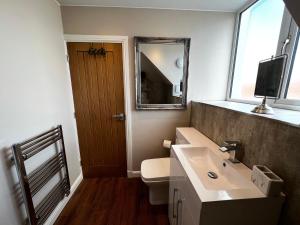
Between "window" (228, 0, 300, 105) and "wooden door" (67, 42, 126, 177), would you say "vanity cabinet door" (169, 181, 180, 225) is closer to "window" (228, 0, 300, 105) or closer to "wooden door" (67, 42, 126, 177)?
"wooden door" (67, 42, 126, 177)

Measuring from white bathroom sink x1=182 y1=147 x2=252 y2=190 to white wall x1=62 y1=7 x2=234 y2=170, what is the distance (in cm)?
83

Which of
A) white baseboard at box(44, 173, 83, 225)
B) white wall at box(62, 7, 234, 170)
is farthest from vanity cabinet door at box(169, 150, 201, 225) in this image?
white baseboard at box(44, 173, 83, 225)

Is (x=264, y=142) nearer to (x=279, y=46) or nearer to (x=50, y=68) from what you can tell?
(x=279, y=46)

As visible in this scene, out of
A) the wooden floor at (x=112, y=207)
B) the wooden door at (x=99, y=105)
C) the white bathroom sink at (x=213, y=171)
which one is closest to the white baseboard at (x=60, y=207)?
the wooden floor at (x=112, y=207)

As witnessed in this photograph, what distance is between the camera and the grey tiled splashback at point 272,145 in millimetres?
714

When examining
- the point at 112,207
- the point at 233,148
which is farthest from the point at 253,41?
the point at 112,207

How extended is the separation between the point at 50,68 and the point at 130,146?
1.39m

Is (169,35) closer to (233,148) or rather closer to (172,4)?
(172,4)

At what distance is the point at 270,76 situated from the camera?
3.18 feet

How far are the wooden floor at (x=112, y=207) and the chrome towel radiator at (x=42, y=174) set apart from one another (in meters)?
0.22

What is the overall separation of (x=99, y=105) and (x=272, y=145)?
6.18 ft

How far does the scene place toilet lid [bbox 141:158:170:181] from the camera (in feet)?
5.18

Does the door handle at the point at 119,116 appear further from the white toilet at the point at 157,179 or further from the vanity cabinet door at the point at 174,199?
the vanity cabinet door at the point at 174,199

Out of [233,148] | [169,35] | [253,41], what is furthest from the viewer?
[169,35]
